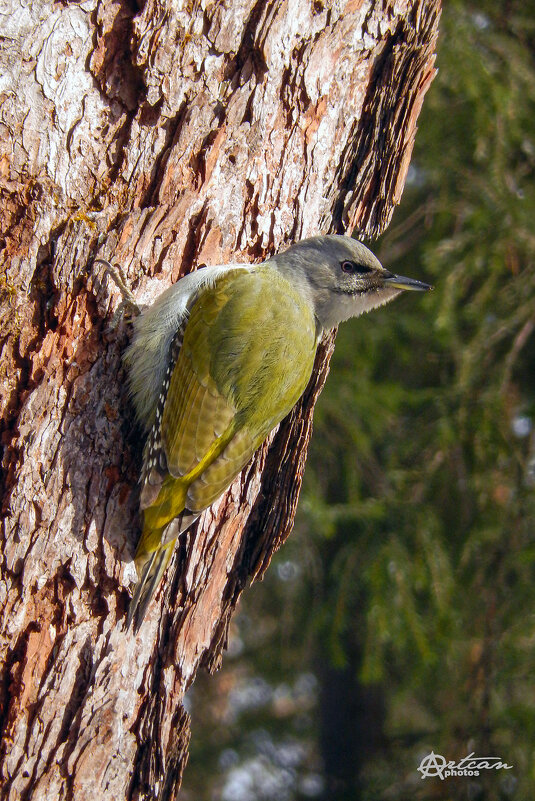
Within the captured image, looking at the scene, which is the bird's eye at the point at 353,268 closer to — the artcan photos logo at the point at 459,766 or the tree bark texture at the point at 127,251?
the tree bark texture at the point at 127,251

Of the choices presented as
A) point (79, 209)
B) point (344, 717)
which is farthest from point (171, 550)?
point (344, 717)

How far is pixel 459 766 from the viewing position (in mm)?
4723

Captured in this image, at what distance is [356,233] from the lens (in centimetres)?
347

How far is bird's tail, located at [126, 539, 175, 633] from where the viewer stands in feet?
8.33

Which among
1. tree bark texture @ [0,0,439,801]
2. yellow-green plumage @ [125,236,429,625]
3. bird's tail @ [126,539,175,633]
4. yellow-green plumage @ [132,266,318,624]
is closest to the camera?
tree bark texture @ [0,0,439,801]

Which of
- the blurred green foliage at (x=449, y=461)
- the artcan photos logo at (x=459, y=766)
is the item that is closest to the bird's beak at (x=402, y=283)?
the blurred green foliage at (x=449, y=461)

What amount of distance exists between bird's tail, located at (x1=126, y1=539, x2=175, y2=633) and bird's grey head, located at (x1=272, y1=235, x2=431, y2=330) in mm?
1249

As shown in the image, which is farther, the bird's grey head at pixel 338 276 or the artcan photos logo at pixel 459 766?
the artcan photos logo at pixel 459 766

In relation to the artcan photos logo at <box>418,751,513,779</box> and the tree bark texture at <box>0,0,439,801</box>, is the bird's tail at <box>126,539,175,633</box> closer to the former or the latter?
the tree bark texture at <box>0,0,439,801</box>

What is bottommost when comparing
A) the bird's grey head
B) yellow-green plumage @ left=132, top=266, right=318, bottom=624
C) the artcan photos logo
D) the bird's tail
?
the artcan photos logo

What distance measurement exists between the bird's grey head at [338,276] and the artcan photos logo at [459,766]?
9.50ft

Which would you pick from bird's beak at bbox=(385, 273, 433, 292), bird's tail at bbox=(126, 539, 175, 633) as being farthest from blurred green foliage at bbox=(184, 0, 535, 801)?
bird's tail at bbox=(126, 539, 175, 633)

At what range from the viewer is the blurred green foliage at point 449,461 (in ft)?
15.3

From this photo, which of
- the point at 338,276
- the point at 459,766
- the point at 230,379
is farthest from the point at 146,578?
the point at 459,766
